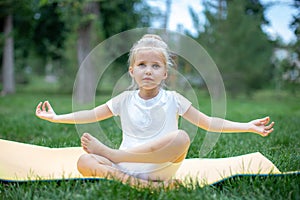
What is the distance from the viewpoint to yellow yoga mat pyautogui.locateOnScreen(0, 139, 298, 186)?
6.39 feet

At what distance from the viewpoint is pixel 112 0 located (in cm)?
1118

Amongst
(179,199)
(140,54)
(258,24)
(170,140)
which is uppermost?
(258,24)

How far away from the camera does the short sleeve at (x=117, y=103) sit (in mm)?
2082

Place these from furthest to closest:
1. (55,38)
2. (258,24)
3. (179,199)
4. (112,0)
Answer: (55,38)
(258,24)
(112,0)
(179,199)

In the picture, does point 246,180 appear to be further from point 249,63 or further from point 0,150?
point 249,63

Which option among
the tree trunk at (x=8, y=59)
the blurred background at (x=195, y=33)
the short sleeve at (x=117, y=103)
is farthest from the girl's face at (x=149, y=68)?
the tree trunk at (x=8, y=59)

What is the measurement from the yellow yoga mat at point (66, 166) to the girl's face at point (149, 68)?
530 millimetres

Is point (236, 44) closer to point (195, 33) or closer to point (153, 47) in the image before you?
point (195, 33)

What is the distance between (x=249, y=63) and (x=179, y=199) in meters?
10.8

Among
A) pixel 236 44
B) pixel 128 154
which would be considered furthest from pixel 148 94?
pixel 236 44

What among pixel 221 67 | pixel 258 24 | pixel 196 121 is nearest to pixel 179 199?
pixel 196 121

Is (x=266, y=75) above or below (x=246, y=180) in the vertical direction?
above

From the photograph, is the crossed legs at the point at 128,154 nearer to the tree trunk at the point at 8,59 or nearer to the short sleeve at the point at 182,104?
the short sleeve at the point at 182,104

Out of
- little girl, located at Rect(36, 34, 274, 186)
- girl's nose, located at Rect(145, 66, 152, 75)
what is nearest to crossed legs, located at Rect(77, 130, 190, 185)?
little girl, located at Rect(36, 34, 274, 186)
